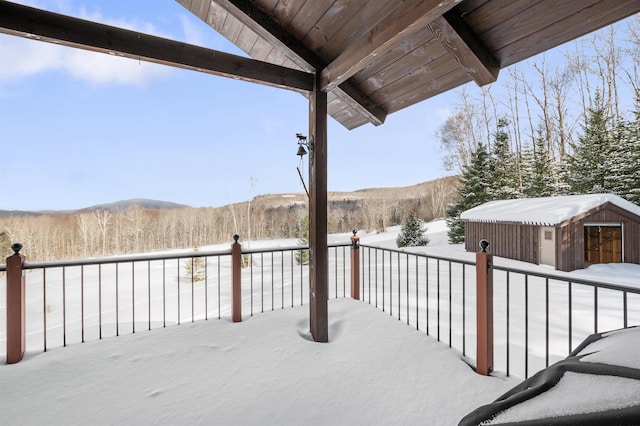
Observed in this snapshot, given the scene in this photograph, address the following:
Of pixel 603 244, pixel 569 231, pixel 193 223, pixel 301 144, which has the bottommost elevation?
pixel 603 244

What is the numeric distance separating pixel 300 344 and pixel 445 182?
16.8 m

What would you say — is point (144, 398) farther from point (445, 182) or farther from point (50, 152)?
point (445, 182)

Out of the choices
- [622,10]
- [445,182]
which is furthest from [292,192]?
[622,10]

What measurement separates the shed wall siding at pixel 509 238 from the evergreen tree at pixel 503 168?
11.3 ft

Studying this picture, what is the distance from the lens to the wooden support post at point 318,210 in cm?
235

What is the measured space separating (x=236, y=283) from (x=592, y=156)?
42.7 ft

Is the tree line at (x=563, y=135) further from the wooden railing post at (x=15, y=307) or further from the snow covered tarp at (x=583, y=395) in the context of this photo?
the wooden railing post at (x=15, y=307)

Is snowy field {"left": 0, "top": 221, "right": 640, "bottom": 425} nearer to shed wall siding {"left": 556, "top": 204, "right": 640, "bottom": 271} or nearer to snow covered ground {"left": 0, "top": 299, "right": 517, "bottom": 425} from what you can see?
snow covered ground {"left": 0, "top": 299, "right": 517, "bottom": 425}

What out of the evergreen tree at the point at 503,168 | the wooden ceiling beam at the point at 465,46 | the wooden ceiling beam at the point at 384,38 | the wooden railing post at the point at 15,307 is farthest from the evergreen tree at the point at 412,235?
the wooden railing post at the point at 15,307

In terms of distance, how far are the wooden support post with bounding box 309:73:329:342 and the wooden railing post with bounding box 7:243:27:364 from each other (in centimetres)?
Answer: 220

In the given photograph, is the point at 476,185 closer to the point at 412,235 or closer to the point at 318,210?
the point at 412,235

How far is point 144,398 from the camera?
1.68m

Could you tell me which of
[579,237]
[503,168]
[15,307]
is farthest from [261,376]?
[503,168]

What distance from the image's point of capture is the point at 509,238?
8.37 meters
